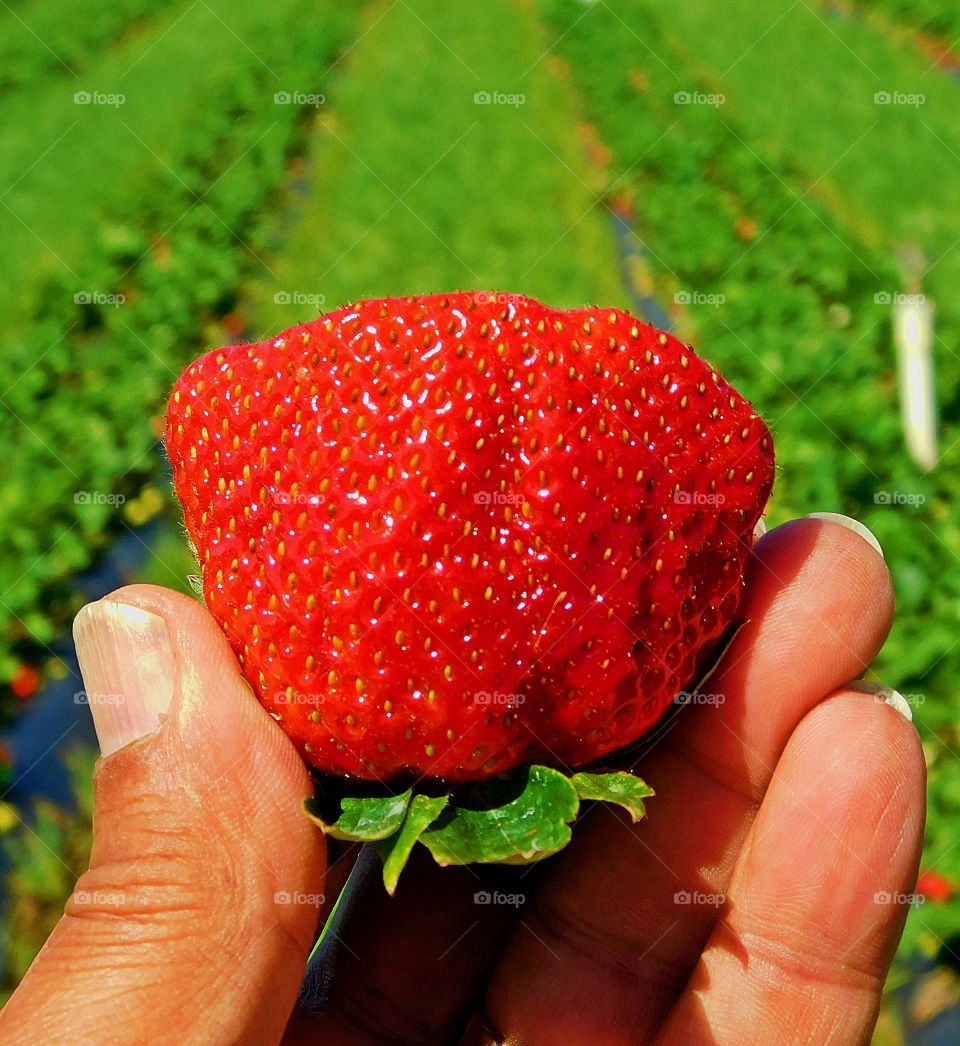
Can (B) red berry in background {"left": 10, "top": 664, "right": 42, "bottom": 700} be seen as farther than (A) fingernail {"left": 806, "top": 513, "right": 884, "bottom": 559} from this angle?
Yes

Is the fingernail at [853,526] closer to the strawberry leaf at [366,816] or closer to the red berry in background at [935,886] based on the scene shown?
the strawberry leaf at [366,816]

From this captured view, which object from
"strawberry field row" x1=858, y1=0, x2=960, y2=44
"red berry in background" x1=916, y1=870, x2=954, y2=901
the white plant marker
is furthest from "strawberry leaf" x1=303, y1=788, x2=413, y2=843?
"strawberry field row" x1=858, y1=0, x2=960, y2=44

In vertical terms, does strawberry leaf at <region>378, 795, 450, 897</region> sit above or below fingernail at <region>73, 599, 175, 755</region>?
below

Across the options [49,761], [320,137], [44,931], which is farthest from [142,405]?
[320,137]

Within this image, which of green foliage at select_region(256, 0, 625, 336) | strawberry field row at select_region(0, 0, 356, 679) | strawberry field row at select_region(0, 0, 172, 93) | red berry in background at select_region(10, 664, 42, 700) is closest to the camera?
red berry in background at select_region(10, 664, 42, 700)

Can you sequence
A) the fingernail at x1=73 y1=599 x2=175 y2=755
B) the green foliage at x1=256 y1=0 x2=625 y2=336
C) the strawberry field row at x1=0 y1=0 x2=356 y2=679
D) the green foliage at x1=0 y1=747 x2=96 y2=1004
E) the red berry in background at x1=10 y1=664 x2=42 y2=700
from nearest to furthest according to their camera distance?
the fingernail at x1=73 y1=599 x2=175 y2=755, the green foliage at x1=0 y1=747 x2=96 y2=1004, the red berry in background at x1=10 y1=664 x2=42 y2=700, the strawberry field row at x1=0 y1=0 x2=356 y2=679, the green foliage at x1=256 y1=0 x2=625 y2=336

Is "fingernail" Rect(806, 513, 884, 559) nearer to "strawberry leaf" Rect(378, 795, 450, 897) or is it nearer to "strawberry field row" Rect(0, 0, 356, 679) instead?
"strawberry leaf" Rect(378, 795, 450, 897)

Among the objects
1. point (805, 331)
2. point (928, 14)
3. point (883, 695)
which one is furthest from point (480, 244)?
point (928, 14)

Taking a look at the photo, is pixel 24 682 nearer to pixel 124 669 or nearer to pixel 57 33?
pixel 124 669

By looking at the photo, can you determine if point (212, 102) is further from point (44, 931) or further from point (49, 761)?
point (44, 931)
